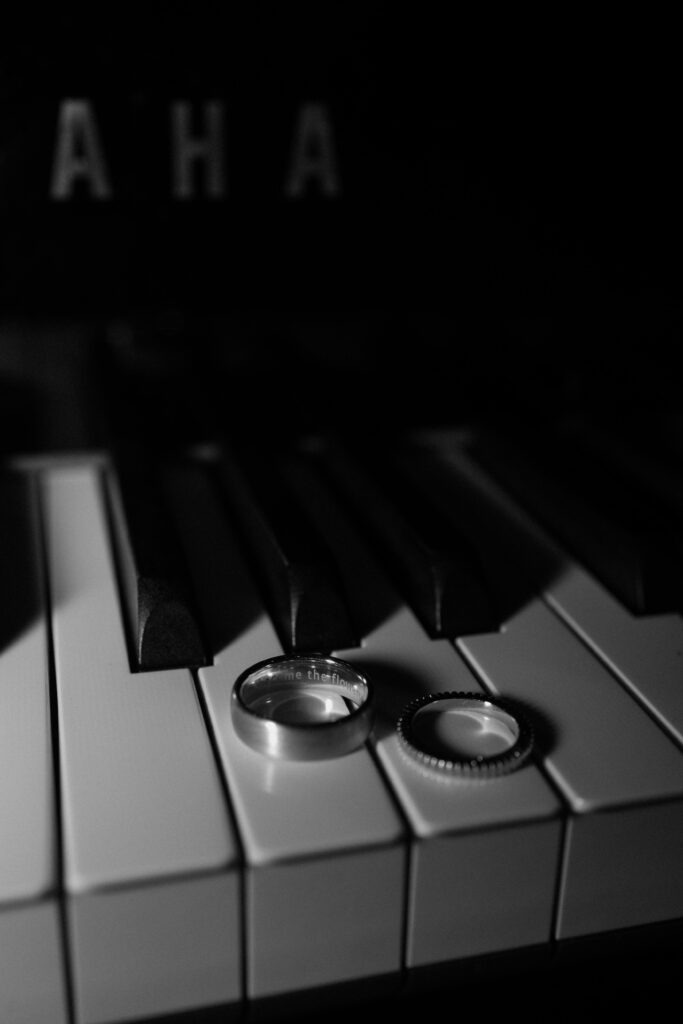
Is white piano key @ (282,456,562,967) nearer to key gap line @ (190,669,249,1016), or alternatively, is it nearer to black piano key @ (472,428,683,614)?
key gap line @ (190,669,249,1016)

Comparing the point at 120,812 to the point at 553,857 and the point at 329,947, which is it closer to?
the point at 329,947

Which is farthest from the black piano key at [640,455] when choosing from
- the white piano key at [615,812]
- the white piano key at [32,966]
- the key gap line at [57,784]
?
the white piano key at [32,966]

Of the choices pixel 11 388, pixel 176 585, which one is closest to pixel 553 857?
pixel 176 585

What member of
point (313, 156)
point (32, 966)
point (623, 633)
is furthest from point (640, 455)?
point (32, 966)

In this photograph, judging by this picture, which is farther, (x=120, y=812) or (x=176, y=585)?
(x=176, y=585)

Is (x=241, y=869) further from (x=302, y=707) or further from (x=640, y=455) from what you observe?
(x=640, y=455)

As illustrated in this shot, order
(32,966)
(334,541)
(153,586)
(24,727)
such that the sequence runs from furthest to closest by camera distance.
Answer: (334,541), (153,586), (24,727), (32,966)

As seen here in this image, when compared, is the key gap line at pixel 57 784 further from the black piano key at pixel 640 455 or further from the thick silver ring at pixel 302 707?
the black piano key at pixel 640 455

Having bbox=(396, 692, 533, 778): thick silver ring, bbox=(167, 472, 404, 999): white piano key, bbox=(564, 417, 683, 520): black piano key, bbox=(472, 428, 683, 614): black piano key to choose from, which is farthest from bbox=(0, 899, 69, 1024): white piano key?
bbox=(564, 417, 683, 520): black piano key
